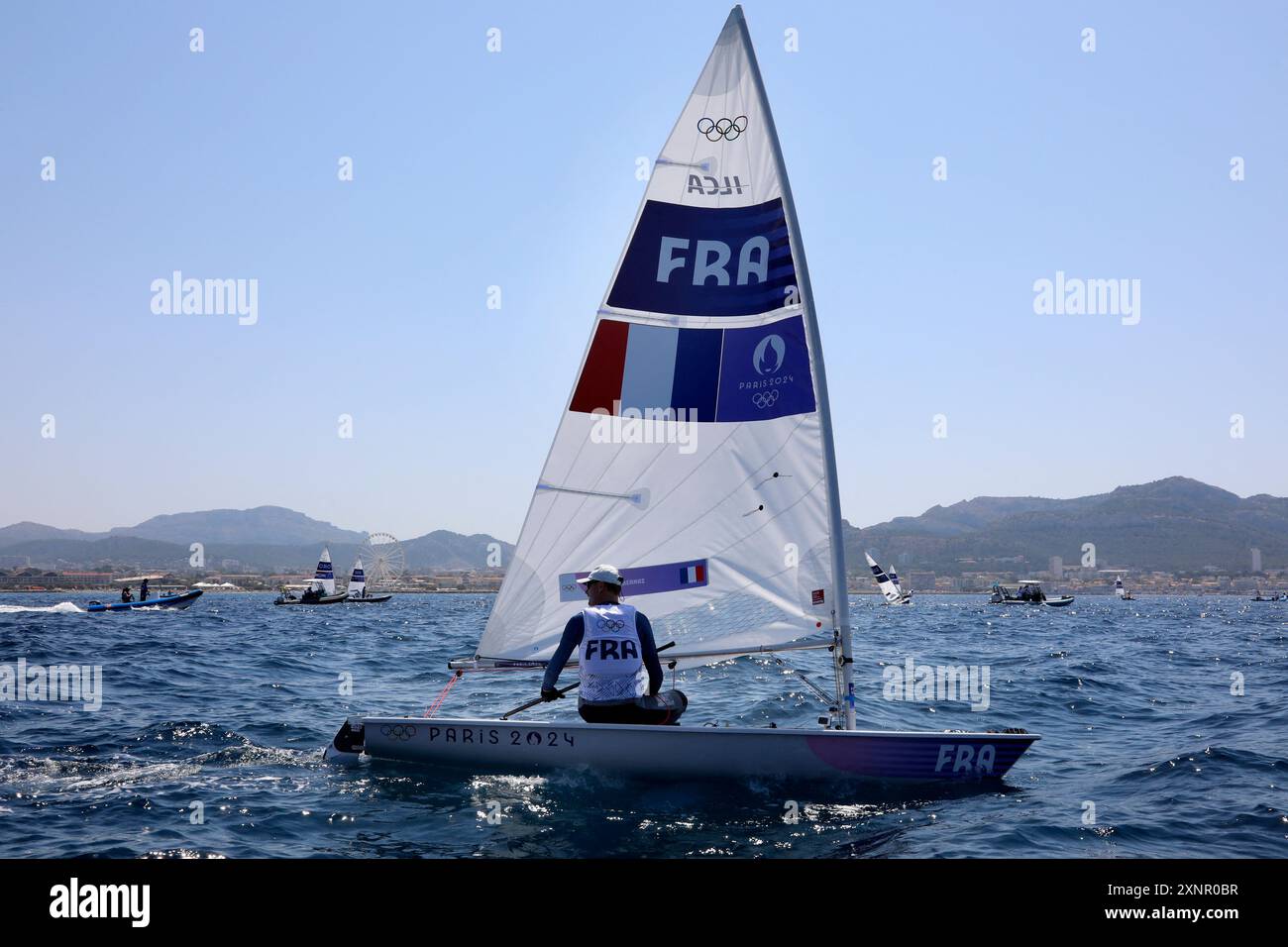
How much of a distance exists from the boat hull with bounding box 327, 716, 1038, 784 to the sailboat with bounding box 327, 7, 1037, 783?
0.96m

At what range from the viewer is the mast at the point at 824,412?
9961 millimetres

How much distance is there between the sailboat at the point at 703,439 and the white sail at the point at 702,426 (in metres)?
0.02

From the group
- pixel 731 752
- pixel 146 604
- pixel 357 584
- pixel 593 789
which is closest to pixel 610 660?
pixel 593 789

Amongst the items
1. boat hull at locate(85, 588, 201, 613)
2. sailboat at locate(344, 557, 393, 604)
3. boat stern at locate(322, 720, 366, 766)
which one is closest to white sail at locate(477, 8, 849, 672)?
boat stern at locate(322, 720, 366, 766)

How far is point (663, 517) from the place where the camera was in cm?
1052

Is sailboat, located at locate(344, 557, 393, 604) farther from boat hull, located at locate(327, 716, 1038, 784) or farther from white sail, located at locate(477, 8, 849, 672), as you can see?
boat hull, located at locate(327, 716, 1038, 784)

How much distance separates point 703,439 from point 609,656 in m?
2.77

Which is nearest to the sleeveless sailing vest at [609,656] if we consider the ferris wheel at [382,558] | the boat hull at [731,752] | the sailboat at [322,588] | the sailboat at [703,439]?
the boat hull at [731,752]

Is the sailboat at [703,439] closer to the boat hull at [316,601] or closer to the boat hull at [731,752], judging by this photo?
the boat hull at [731,752]

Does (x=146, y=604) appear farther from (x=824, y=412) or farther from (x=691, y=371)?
(x=824, y=412)

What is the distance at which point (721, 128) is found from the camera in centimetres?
1065

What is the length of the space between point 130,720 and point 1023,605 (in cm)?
9675
